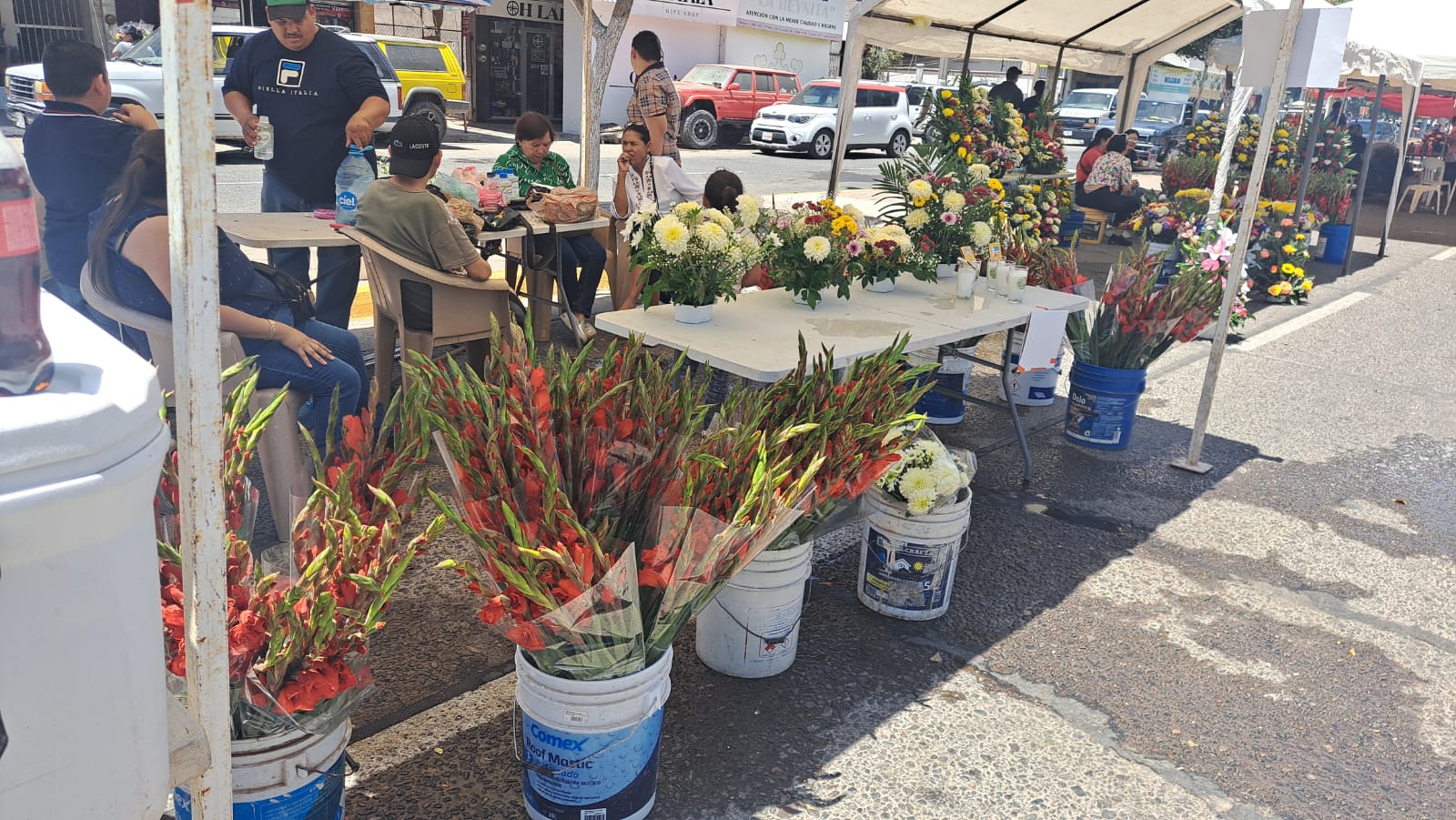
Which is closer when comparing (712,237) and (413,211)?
(712,237)

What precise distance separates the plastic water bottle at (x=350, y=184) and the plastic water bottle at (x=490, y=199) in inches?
24.7

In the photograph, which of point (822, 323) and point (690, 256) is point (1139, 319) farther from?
point (690, 256)

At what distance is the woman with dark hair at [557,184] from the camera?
20.6 ft

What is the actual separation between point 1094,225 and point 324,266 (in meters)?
9.98

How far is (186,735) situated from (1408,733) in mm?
3403

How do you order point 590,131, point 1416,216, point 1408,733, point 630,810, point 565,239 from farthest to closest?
point 1416,216, point 590,131, point 565,239, point 1408,733, point 630,810

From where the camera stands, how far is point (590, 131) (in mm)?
7141

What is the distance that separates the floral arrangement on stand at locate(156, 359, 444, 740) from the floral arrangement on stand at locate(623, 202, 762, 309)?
188 centimetres

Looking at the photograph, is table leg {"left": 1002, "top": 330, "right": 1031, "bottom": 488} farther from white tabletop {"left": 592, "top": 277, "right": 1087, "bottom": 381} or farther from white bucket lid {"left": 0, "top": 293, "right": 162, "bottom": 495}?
white bucket lid {"left": 0, "top": 293, "right": 162, "bottom": 495}

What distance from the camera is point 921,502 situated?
10.8ft

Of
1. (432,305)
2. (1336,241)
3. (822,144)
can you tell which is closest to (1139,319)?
(432,305)

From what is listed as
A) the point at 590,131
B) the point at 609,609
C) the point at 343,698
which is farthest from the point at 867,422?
the point at 590,131

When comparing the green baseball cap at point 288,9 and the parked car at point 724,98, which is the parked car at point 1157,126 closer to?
the parked car at point 724,98

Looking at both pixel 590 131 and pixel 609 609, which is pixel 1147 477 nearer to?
pixel 609 609
